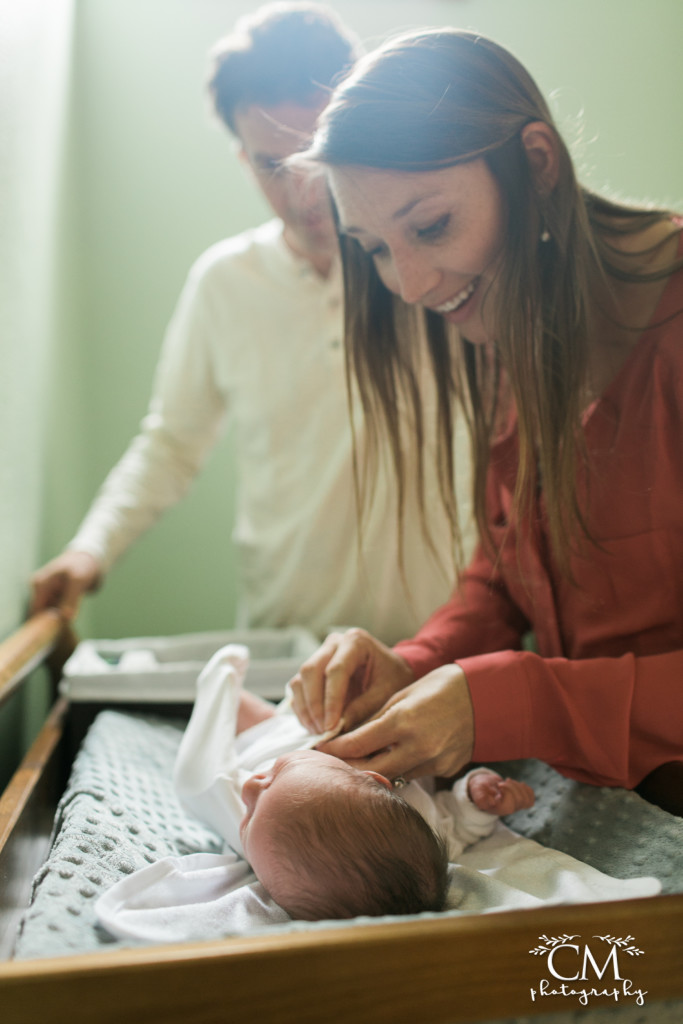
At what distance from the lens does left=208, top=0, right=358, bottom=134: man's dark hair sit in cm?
152

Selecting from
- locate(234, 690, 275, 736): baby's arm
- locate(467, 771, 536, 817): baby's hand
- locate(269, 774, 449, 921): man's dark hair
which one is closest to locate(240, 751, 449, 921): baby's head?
locate(269, 774, 449, 921): man's dark hair

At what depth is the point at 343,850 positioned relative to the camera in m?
0.78

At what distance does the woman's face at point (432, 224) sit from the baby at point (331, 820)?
520mm

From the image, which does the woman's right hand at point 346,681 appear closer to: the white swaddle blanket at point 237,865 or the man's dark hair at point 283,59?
the white swaddle blanket at point 237,865

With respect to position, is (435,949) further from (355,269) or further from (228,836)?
(355,269)

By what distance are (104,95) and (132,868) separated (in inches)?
99.3

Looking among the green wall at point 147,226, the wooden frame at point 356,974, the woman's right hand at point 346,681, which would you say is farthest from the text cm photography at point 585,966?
the green wall at point 147,226

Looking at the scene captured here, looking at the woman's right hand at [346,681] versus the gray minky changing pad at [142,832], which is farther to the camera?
the woman's right hand at [346,681]

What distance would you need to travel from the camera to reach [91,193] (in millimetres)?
2695

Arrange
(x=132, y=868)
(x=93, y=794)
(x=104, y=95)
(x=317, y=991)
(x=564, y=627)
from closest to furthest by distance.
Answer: (x=317, y=991), (x=132, y=868), (x=93, y=794), (x=564, y=627), (x=104, y=95)

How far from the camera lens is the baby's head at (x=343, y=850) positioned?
2.54 ft

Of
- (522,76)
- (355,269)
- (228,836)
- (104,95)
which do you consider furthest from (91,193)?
(228,836)

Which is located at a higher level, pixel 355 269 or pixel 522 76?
pixel 522 76

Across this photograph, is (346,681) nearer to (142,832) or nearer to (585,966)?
(142,832)
